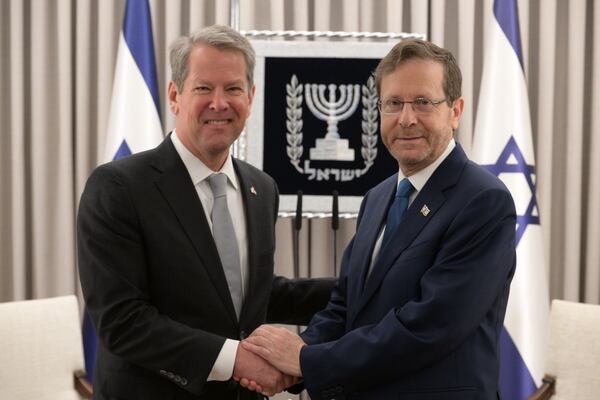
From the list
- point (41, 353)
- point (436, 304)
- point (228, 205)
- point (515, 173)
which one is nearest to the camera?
point (436, 304)

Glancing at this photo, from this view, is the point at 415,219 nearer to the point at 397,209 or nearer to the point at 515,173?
the point at 397,209

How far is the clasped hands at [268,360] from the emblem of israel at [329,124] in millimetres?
2033

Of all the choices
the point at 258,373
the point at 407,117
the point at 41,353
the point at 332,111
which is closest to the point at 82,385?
the point at 41,353

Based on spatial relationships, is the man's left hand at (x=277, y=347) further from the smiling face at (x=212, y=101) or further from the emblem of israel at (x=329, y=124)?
the emblem of israel at (x=329, y=124)

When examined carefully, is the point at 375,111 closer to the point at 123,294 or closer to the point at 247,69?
the point at 247,69

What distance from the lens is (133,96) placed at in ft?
15.0

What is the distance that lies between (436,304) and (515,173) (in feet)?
8.41

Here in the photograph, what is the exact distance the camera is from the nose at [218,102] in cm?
253

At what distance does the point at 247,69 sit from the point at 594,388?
7.93 ft

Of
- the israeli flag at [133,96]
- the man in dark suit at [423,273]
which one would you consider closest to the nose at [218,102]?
the man in dark suit at [423,273]

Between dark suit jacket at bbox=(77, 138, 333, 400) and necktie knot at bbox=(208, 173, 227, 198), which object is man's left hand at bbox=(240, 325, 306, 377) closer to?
dark suit jacket at bbox=(77, 138, 333, 400)

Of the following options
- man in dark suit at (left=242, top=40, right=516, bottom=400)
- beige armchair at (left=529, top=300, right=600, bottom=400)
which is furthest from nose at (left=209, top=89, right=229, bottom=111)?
beige armchair at (left=529, top=300, right=600, bottom=400)

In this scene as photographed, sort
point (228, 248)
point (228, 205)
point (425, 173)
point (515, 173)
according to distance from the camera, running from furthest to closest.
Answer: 1. point (515, 173)
2. point (228, 205)
3. point (228, 248)
4. point (425, 173)

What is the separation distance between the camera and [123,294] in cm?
235
